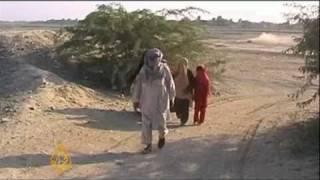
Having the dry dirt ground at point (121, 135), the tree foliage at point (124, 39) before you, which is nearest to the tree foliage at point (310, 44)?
the dry dirt ground at point (121, 135)

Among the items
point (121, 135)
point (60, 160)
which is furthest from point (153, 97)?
point (121, 135)

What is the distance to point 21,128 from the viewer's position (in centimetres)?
1288

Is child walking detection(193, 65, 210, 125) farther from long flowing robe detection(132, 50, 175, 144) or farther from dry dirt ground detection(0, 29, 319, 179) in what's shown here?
long flowing robe detection(132, 50, 175, 144)

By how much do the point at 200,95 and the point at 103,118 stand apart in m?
2.03

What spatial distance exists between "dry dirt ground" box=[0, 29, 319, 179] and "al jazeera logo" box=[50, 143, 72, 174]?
0.09 m

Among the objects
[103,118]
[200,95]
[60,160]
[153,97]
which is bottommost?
[103,118]

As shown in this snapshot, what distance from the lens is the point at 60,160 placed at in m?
10.9

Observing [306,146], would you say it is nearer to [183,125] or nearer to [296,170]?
[296,170]

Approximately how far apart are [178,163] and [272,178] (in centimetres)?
164

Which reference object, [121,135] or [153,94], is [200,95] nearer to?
[121,135]

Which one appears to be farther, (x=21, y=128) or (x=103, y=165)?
(x=21, y=128)

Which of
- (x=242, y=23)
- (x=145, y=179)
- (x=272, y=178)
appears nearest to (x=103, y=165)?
(x=145, y=179)

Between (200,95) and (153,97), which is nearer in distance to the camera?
(153,97)

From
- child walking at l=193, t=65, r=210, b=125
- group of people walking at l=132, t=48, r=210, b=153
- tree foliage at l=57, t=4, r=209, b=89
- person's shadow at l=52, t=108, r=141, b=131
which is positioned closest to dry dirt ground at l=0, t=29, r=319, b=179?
person's shadow at l=52, t=108, r=141, b=131
